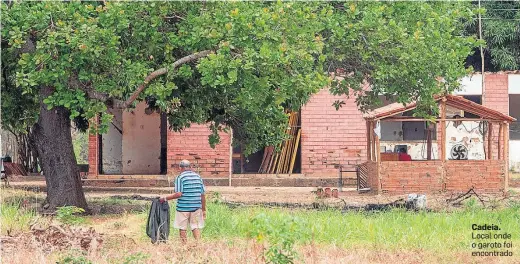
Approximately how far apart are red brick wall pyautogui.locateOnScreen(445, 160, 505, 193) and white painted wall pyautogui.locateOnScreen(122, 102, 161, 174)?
1081 centimetres

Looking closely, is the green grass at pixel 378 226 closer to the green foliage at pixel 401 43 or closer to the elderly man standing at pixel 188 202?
the elderly man standing at pixel 188 202

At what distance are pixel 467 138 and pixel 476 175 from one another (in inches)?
264

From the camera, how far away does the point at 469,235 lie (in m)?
14.4

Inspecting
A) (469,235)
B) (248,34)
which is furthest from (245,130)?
(469,235)

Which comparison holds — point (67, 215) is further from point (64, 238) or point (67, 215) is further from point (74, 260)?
point (74, 260)

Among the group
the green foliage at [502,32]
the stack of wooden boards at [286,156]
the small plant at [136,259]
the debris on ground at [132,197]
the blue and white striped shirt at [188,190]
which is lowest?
the small plant at [136,259]

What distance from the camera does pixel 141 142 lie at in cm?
3144

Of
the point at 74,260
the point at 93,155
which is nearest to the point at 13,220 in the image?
the point at 74,260

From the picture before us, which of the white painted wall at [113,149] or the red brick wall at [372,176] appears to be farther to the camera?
the white painted wall at [113,149]

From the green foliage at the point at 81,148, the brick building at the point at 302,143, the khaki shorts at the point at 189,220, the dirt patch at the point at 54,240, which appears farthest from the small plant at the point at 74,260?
the green foliage at the point at 81,148

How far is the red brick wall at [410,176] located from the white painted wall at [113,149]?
409 inches

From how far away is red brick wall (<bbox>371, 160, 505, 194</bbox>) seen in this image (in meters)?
23.9

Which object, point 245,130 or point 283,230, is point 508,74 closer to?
point 245,130

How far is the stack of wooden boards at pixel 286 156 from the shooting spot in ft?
98.1
